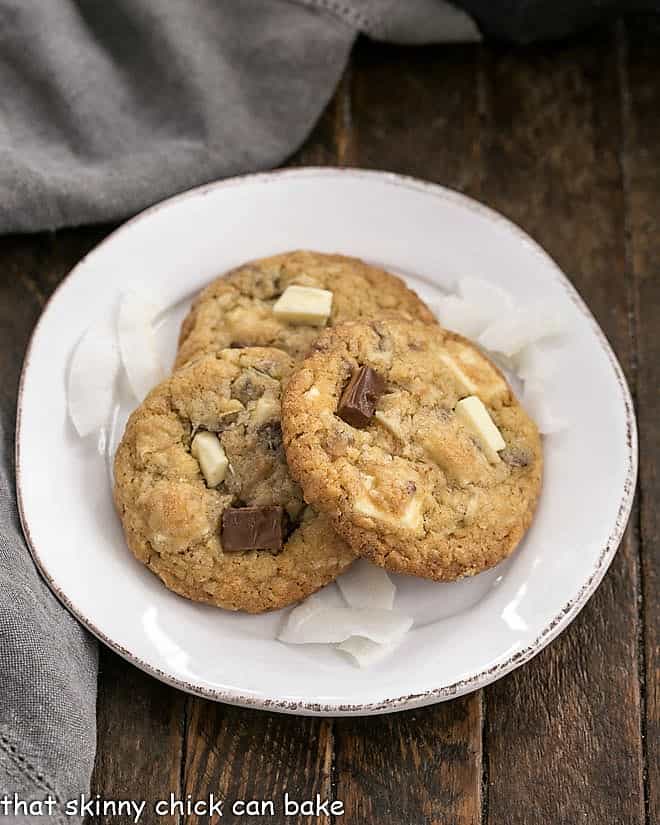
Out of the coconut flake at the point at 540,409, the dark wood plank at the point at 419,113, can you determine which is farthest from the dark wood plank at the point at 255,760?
the dark wood plank at the point at 419,113

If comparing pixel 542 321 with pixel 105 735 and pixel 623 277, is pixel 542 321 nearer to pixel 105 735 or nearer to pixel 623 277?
pixel 623 277

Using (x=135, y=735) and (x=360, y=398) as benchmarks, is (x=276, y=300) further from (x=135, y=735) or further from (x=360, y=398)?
(x=135, y=735)

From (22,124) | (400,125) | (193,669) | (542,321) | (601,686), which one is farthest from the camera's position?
(400,125)

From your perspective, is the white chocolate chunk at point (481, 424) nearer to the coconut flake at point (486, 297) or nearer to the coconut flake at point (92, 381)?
the coconut flake at point (486, 297)

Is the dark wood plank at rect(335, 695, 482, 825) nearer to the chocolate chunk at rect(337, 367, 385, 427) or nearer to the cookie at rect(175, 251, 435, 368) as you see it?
the chocolate chunk at rect(337, 367, 385, 427)

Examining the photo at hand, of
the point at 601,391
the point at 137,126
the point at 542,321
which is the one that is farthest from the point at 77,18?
the point at 601,391

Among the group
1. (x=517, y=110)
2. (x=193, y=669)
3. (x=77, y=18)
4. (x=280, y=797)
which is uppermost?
(x=77, y=18)
